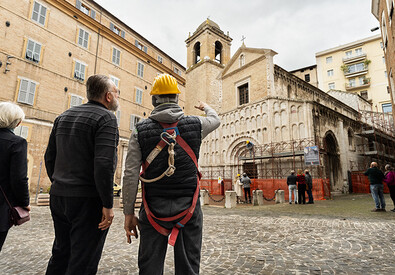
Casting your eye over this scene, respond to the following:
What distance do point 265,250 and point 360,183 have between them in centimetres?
1838

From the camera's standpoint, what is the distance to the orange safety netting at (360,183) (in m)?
17.5

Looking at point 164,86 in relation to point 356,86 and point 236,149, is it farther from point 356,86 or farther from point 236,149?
point 356,86

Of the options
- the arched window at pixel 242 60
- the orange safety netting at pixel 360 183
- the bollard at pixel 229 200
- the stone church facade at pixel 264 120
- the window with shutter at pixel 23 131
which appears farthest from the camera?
the arched window at pixel 242 60

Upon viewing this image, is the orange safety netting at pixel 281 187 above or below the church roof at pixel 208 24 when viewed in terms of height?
below

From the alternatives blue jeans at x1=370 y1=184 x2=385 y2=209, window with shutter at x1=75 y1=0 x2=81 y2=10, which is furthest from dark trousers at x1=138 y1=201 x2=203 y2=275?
window with shutter at x1=75 y1=0 x2=81 y2=10

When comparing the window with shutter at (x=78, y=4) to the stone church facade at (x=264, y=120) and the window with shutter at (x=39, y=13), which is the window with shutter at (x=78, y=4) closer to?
the window with shutter at (x=39, y=13)

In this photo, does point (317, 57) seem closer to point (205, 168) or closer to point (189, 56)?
point (189, 56)

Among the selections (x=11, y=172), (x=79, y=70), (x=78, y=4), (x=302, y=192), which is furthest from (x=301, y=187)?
(x=78, y=4)

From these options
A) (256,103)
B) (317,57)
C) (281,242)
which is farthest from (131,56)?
(317,57)

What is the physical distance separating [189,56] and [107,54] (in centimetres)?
994

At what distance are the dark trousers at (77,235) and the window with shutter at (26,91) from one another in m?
15.3

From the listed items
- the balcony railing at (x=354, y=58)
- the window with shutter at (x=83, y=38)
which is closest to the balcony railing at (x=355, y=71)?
the balcony railing at (x=354, y=58)

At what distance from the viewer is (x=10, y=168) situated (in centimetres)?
206

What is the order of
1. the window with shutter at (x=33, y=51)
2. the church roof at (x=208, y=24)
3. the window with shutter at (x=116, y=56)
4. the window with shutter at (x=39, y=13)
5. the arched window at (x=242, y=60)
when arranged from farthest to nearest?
the church roof at (x=208, y=24), the arched window at (x=242, y=60), the window with shutter at (x=116, y=56), the window with shutter at (x=39, y=13), the window with shutter at (x=33, y=51)
